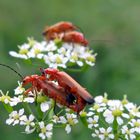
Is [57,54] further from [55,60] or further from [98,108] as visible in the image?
[98,108]

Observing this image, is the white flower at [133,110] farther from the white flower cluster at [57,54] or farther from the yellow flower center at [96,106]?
the white flower cluster at [57,54]

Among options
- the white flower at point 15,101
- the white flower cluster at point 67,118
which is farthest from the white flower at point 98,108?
the white flower at point 15,101

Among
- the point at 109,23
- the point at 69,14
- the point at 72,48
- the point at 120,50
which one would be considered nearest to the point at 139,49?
the point at 120,50

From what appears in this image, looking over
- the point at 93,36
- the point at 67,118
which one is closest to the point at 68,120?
the point at 67,118

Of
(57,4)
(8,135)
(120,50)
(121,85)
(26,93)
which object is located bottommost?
(26,93)

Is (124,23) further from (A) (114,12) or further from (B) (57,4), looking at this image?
(B) (57,4)

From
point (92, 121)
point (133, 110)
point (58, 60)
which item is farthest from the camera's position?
point (58, 60)

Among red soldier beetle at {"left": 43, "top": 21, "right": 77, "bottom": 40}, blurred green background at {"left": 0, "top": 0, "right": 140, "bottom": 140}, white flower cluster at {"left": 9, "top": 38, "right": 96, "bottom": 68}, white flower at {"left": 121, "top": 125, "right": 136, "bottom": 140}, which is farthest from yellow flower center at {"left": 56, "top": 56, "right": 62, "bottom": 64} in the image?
blurred green background at {"left": 0, "top": 0, "right": 140, "bottom": 140}
